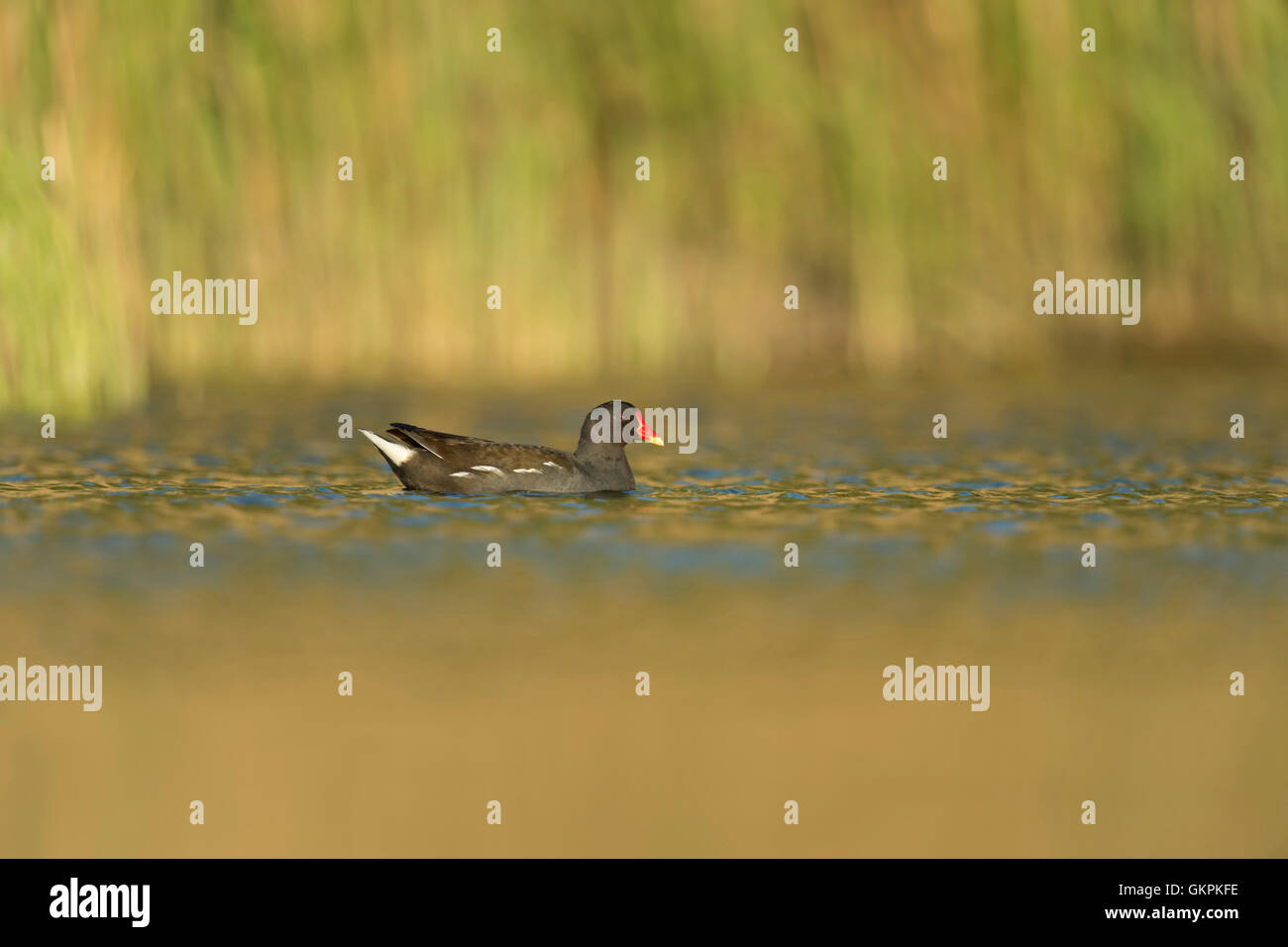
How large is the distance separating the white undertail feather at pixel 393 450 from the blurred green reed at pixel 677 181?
419 cm

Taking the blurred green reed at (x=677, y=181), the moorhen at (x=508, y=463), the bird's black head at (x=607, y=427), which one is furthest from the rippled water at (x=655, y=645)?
the blurred green reed at (x=677, y=181)

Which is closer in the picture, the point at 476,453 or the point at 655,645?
the point at 655,645

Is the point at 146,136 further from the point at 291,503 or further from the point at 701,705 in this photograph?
the point at 701,705

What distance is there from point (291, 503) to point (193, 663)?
10.9 ft

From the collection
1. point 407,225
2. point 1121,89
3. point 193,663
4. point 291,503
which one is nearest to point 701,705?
point 193,663

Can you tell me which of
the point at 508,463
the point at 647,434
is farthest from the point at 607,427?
the point at 508,463

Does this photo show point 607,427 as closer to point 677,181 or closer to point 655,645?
point 655,645

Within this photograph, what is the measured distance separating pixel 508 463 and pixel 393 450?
0.72 metres

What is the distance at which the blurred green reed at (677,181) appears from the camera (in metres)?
15.9

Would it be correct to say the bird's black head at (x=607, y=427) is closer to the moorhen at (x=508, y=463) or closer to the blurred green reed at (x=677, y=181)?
the moorhen at (x=508, y=463)

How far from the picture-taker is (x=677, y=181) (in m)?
16.8

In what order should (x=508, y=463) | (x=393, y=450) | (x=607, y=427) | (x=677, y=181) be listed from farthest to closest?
1. (x=677, y=181)
2. (x=607, y=427)
3. (x=393, y=450)
4. (x=508, y=463)

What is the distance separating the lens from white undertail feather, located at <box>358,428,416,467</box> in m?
11.4

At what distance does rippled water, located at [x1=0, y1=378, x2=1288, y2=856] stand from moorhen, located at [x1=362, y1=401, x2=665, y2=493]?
0.58ft
